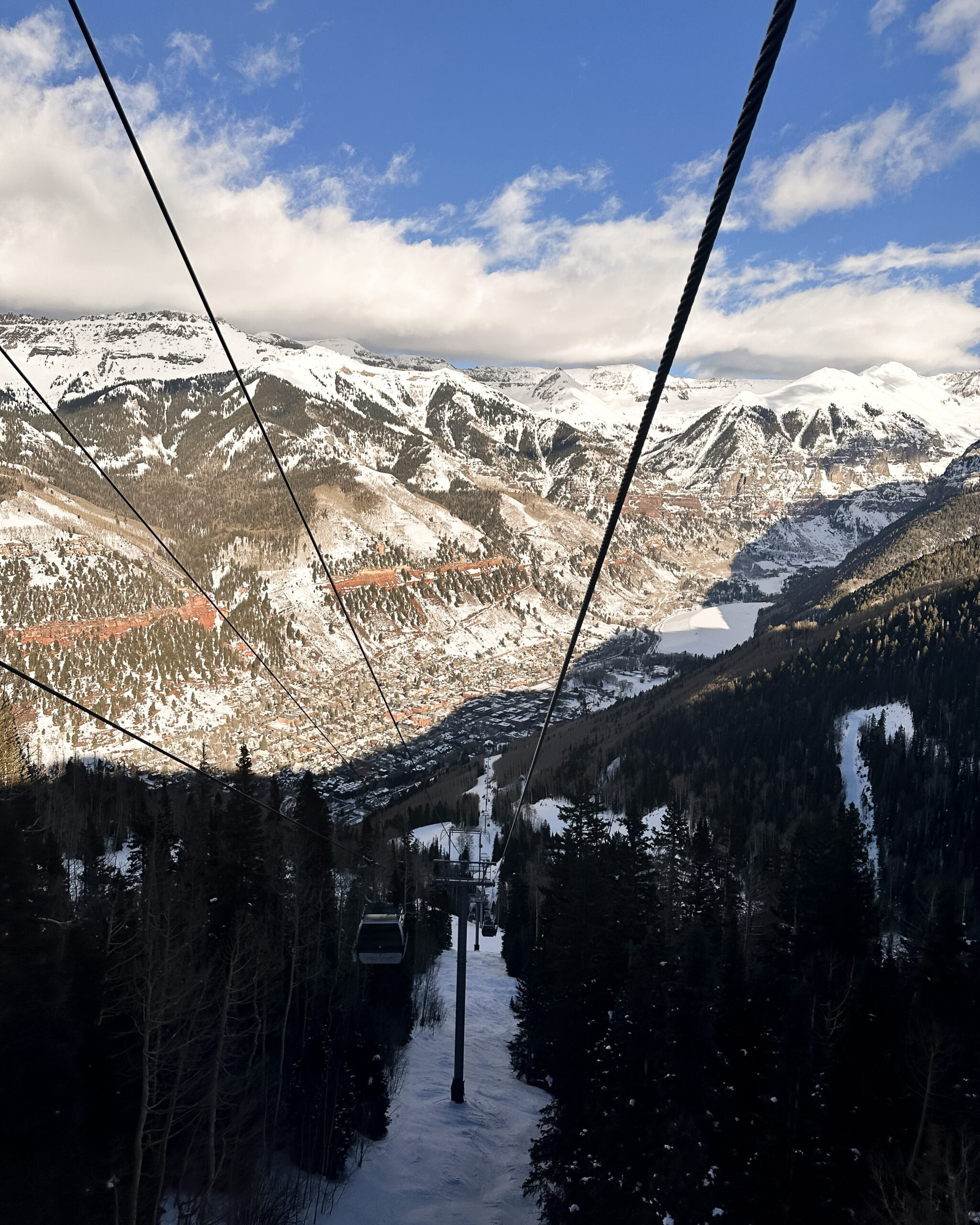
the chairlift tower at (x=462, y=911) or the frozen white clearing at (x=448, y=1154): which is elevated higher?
the chairlift tower at (x=462, y=911)

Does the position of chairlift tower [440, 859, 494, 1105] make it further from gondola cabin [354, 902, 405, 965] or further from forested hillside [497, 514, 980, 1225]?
forested hillside [497, 514, 980, 1225]

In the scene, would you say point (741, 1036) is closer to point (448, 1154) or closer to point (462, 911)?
point (462, 911)

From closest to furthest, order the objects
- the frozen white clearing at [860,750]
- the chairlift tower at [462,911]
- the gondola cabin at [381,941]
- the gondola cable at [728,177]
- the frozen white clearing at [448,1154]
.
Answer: the gondola cable at [728,177]
the gondola cabin at [381,941]
the chairlift tower at [462,911]
the frozen white clearing at [448,1154]
the frozen white clearing at [860,750]

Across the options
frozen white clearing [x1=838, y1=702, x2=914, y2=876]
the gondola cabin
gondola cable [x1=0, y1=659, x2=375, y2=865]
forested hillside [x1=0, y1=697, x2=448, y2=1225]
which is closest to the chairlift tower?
the gondola cabin

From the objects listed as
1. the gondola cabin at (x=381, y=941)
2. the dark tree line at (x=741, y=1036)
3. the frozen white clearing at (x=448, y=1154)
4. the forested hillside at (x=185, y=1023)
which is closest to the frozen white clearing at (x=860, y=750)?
the dark tree line at (x=741, y=1036)

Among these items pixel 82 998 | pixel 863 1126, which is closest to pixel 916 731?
pixel 863 1126

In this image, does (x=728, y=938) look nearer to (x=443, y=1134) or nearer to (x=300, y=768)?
(x=443, y=1134)

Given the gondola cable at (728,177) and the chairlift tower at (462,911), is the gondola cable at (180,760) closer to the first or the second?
the chairlift tower at (462,911)
